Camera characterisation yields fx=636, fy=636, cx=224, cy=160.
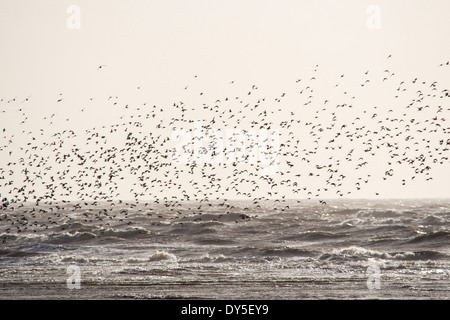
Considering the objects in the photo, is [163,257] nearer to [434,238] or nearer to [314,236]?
[314,236]

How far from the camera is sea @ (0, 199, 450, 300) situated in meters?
25.7

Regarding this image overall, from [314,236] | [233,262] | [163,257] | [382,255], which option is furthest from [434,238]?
[163,257]

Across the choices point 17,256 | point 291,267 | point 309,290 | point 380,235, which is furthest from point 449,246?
point 17,256

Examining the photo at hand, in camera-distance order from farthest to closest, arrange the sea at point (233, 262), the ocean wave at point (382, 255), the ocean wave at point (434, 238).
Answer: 1. the ocean wave at point (434, 238)
2. the ocean wave at point (382, 255)
3. the sea at point (233, 262)

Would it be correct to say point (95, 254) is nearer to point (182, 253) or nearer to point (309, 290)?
point (182, 253)

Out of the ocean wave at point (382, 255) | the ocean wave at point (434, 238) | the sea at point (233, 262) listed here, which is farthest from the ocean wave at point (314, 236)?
the ocean wave at point (382, 255)

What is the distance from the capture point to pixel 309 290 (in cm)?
2573

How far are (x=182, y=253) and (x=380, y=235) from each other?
17.8 meters

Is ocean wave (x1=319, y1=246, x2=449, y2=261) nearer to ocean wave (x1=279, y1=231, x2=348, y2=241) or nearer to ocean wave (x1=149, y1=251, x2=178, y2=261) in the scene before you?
ocean wave (x1=149, y1=251, x2=178, y2=261)

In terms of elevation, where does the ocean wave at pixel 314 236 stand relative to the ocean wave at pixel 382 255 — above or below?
below

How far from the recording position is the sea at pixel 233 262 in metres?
25.7

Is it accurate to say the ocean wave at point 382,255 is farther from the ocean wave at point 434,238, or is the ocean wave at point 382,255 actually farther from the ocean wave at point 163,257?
the ocean wave at point 163,257

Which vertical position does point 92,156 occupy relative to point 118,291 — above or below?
above
